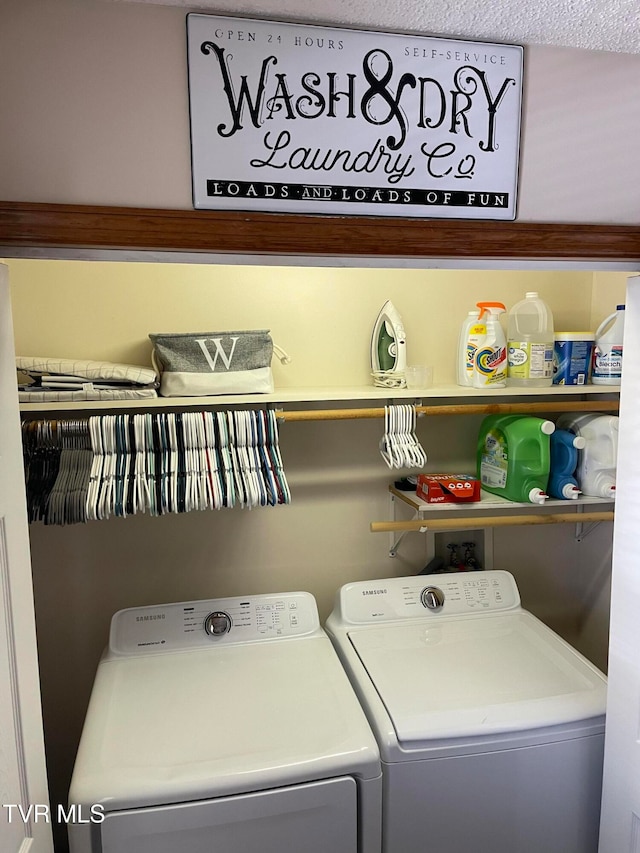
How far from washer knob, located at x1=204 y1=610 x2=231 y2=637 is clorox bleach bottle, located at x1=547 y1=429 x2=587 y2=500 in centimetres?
122

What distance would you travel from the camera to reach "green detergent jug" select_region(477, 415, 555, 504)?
219cm

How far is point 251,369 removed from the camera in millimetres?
2062

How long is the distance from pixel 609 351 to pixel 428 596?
1076 mm

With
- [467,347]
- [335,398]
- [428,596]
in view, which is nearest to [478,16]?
[335,398]

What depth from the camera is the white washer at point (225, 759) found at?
1.45 metres

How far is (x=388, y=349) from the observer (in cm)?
225

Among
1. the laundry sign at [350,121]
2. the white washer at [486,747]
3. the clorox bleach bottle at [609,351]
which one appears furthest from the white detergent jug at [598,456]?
the laundry sign at [350,121]

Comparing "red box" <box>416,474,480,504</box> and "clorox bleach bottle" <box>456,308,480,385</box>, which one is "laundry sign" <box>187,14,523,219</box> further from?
"red box" <box>416,474,480,504</box>

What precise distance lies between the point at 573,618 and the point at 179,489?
1775mm

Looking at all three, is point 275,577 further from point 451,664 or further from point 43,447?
point 43,447

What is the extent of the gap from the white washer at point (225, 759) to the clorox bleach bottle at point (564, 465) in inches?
39.2

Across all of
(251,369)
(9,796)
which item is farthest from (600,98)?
(9,796)

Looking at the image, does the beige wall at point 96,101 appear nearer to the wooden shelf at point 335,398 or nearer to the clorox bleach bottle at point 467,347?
the wooden shelf at point 335,398

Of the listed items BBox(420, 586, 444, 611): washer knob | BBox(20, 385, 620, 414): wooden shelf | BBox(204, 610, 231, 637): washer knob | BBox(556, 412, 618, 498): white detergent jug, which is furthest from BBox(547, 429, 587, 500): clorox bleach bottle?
BBox(204, 610, 231, 637): washer knob
